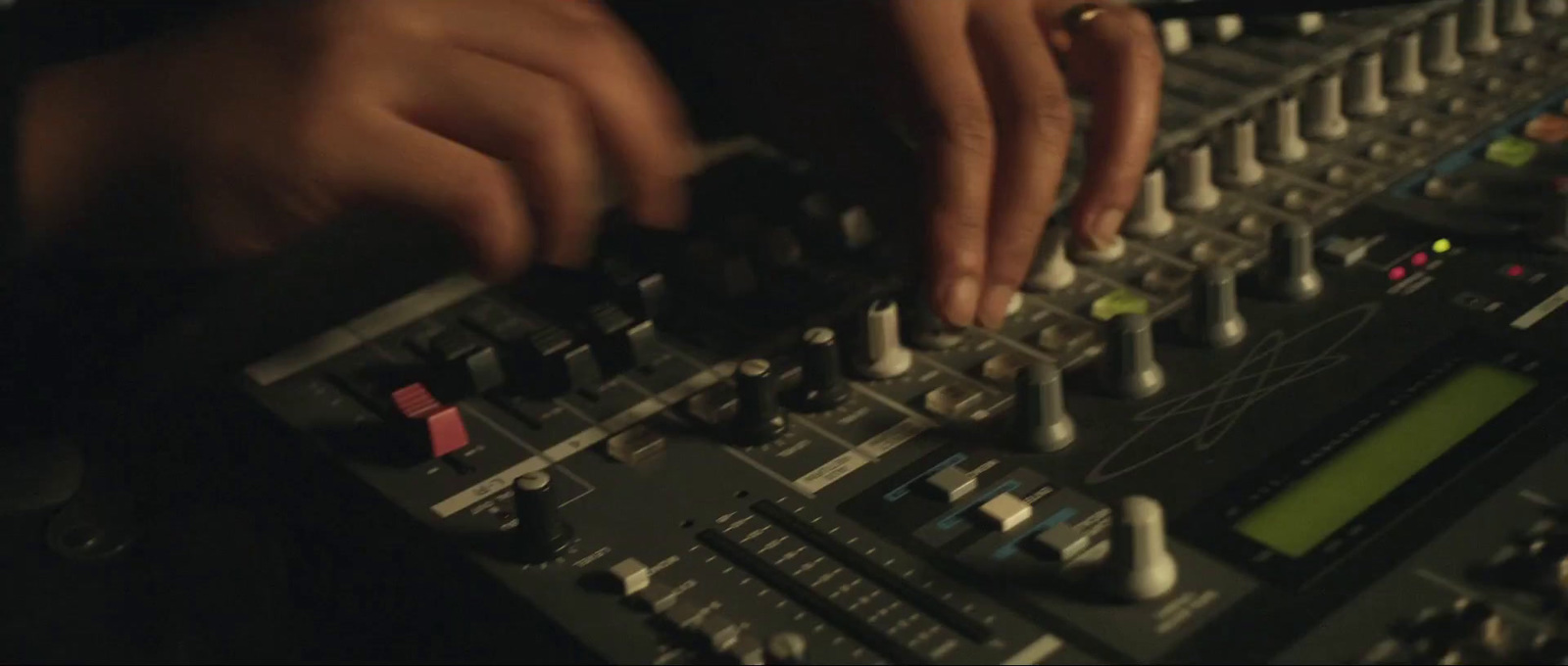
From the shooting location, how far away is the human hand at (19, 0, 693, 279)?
3.16 ft

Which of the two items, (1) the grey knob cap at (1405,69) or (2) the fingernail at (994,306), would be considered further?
(1) the grey knob cap at (1405,69)

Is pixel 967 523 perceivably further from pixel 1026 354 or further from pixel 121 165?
Answer: pixel 121 165

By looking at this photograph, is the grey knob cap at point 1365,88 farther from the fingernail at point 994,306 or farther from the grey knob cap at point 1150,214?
the fingernail at point 994,306

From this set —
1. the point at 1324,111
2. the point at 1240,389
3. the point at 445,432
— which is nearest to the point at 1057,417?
the point at 1240,389

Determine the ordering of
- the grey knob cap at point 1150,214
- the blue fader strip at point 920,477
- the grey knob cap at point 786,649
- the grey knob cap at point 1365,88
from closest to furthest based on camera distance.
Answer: the grey knob cap at point 786,649 → the blue fader strip at point 920,477 → the grey knob cap at point 1150,214 → the grey knob cap at point 1365,88

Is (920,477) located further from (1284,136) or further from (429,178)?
(1284,136)

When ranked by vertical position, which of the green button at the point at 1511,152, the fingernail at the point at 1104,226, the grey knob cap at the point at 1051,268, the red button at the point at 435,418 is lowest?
the green button at the point at 1511,152

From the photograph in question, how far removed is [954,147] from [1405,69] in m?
0.42

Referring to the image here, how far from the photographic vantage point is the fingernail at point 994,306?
3.48 ft

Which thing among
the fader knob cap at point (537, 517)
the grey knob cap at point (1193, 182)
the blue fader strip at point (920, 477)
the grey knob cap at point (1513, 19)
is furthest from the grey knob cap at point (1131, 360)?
the grey knob cap at point (1513, 19)

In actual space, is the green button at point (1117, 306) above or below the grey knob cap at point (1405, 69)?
below

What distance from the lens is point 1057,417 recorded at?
0.95m

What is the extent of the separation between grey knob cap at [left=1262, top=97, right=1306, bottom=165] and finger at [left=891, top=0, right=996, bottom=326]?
233mm

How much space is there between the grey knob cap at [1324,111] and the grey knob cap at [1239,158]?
7 cm
